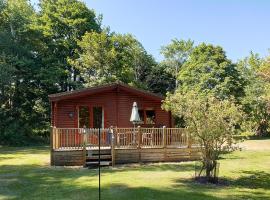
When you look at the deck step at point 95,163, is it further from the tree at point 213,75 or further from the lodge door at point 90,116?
the tree at point 213,75

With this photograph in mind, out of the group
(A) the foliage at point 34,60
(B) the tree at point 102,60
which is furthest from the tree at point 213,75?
(A) the foliage at point 34,60

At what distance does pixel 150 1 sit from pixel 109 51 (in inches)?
265

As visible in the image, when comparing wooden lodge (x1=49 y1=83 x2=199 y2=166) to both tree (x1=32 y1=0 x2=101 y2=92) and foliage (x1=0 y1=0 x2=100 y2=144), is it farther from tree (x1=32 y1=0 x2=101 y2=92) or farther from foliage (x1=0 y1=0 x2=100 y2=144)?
tree (x1=32 y1=0 x2=101 y2=92)

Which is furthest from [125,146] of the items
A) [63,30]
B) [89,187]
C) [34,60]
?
[63,30]

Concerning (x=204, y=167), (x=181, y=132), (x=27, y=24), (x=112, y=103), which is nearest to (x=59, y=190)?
(x=204, y=167)

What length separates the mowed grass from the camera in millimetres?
9562

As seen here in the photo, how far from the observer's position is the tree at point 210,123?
11.7m

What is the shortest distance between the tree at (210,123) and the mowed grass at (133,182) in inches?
36.9

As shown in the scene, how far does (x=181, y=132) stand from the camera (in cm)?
1700

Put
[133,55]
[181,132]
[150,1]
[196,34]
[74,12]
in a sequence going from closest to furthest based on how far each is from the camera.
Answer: [181,132] < [150,1] < [74,12] < [133,55] < [196,34]

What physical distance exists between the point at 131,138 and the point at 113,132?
3.50 feet

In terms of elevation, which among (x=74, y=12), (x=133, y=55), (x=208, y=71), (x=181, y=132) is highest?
(x=74, y=12)

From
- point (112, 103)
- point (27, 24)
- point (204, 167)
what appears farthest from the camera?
point (27, 24)

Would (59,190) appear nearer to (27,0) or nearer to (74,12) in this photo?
(74,12)
